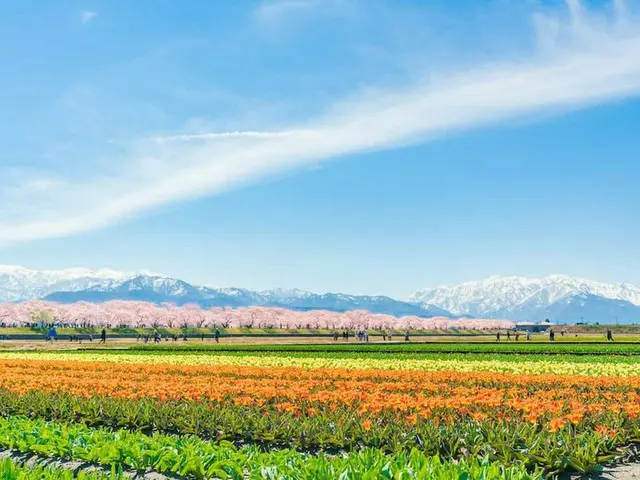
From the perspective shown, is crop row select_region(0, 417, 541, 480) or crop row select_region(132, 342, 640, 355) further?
crop row select_region(132, 342, 640, 355)

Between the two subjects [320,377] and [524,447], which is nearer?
[524,447]

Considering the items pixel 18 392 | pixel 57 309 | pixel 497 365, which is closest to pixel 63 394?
pixel 18 392

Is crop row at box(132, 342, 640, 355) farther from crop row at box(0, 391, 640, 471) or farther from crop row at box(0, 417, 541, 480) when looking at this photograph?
crop row at box(0, 417, 541, 480)

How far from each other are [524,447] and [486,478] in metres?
3.32

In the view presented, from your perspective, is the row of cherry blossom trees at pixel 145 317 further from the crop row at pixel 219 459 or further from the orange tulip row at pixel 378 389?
the crop row at pixel 219 459

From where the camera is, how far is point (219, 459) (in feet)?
30.2

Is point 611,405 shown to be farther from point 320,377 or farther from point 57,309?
point 57,309

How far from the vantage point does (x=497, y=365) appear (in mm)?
26500

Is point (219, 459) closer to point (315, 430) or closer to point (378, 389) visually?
point (315, 430)

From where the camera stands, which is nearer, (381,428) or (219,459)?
(219,459)

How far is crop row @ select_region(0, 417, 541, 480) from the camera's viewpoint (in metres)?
7.23

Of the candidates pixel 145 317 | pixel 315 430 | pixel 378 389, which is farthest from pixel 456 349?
pixel 145 317

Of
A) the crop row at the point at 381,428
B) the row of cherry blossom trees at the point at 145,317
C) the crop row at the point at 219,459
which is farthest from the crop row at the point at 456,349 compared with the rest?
the row of cherry blossom trees at the point at 145,317

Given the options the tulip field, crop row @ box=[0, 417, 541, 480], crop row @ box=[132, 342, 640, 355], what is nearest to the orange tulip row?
the tulip field
